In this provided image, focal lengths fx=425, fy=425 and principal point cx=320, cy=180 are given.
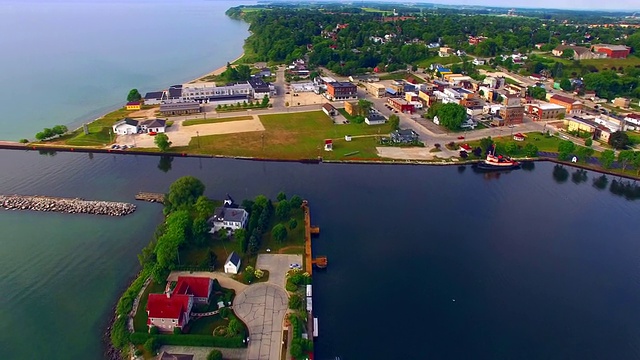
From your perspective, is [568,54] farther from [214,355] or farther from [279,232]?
[214,355]

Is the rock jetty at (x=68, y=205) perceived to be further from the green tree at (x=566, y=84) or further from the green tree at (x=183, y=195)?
the green tree at (x=566, y=84)

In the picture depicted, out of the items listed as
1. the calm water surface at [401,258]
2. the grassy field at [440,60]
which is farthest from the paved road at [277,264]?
the grassy field at [440,60]

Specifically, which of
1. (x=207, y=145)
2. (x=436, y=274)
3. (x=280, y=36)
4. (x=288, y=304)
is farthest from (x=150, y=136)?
(x=280, y=36)

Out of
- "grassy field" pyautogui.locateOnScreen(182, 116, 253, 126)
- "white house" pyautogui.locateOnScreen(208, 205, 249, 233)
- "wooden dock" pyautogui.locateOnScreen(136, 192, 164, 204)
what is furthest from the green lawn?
"grassy field" pyautogui.locateOnScreen(182, 116, 253, 126)

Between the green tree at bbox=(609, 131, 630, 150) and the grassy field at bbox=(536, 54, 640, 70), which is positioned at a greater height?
the grassy field at bbox=(536, 54, 640, 70)

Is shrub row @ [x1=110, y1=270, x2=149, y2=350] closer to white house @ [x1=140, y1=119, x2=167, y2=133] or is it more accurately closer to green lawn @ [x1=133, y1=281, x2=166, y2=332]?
green lawn @ [x1=133, y1=281, x2=166, y2=332]

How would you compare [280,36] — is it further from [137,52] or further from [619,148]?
[619,148]

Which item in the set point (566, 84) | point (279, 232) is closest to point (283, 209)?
point (279, 232)
